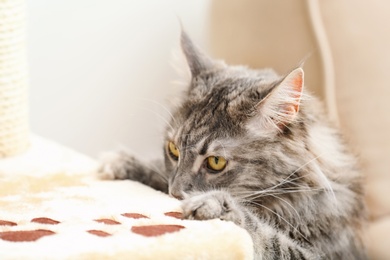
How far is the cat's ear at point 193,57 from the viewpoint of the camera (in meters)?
1.71

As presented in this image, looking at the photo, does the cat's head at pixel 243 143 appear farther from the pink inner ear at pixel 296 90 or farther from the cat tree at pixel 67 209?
the cat tree at pixel 67 209

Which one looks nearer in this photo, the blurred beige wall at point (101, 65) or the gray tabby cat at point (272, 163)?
the gray tabby cat at point (272, 163)

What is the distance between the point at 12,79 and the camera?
1.86 metres

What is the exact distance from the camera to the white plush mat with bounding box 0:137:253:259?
1039 millimetres

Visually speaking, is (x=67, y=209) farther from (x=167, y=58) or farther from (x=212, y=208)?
(x=167, y=58)

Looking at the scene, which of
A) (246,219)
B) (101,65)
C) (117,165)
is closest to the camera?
(246,219)

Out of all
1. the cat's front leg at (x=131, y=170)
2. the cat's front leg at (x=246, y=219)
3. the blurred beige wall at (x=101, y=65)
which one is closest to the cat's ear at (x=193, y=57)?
the cat's front leg at (x=131, y=170)

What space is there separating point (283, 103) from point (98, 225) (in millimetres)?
517

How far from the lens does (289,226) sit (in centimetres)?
149

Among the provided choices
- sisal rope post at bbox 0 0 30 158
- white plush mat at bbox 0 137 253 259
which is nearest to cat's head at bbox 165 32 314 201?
white plush mat at bbox 0 137 253 259

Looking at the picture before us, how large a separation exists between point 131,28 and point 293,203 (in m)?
1.47

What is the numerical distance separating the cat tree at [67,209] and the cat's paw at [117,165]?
0.13 ft

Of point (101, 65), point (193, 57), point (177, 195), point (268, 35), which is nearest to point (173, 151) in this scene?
point (177, 195)

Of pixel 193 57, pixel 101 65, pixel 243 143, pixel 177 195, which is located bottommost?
pixel 177 195
